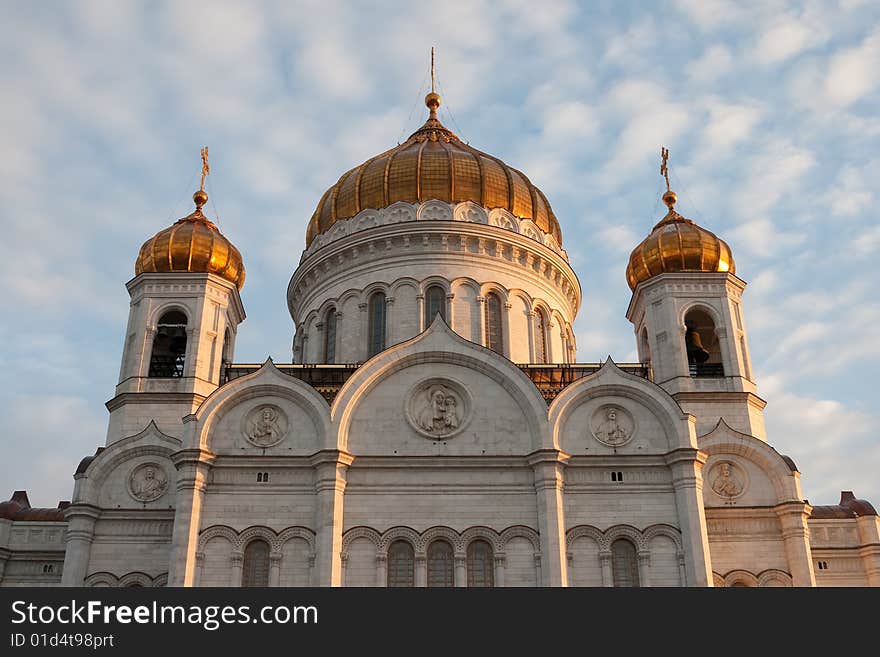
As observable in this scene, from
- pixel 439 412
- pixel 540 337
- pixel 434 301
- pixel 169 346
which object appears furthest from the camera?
pixel 540 337

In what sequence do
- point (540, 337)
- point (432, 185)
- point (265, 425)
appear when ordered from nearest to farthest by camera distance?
point (265, 425) → point (540, 337) → point (432, 185)

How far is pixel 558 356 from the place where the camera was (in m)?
28.1

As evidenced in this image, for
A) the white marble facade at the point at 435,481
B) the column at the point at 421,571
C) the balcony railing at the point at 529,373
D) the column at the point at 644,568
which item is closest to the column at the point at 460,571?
the white marble facade at the point at 435,481

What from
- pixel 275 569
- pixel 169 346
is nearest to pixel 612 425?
pixel 275 569

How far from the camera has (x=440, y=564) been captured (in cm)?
1981

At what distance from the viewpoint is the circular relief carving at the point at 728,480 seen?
21.8 meters

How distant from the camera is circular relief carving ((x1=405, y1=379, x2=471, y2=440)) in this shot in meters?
21.0

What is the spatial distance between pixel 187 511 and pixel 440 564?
5.47m

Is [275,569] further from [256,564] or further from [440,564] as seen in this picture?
[440,564]
